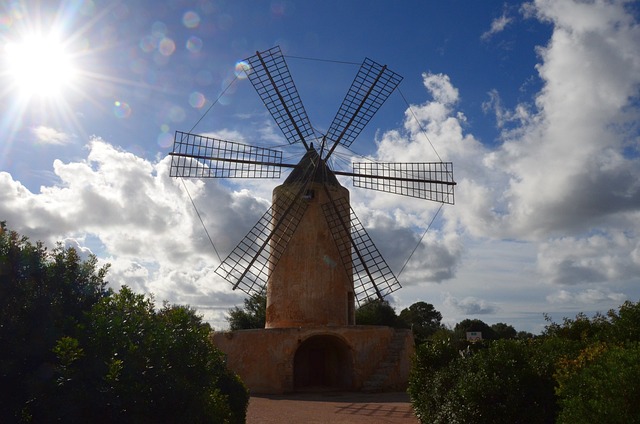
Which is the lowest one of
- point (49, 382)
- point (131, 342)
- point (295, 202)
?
point (49, 382)

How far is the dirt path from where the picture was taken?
8648 millimetres

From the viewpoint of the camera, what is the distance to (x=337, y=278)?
593 inches

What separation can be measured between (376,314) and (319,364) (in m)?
13.7

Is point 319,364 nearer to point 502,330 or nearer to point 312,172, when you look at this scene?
point 312,172

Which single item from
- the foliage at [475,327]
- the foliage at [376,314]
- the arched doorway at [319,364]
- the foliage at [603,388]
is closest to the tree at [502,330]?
the foliage at [475,327]

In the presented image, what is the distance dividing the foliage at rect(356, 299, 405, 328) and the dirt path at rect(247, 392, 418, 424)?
1553 cm

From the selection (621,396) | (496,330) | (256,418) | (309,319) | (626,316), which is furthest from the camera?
(496,330)

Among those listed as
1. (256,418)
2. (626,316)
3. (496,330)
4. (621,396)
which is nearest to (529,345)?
(626,316)

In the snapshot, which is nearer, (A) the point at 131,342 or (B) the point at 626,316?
(A) the point at 131,342

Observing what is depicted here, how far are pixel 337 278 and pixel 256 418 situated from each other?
21.9 ft

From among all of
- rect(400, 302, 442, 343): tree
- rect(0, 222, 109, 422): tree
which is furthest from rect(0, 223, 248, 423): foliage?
rect(400, 302, 442, 343): tree

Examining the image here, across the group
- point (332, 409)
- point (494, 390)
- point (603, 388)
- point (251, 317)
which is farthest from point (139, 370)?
point (251, 317)

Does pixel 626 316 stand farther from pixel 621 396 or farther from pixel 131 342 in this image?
pixel 131 342

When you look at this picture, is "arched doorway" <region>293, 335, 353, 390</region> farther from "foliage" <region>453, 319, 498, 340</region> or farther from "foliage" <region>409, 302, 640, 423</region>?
"foliage" <region>453, 319, 498, 340</region>
